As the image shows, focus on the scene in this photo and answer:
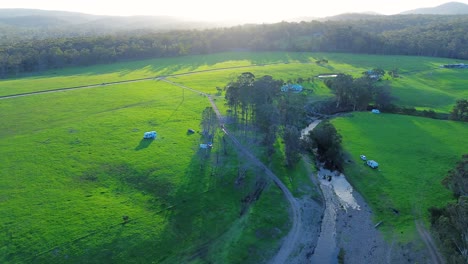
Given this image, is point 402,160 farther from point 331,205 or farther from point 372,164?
point 331,205

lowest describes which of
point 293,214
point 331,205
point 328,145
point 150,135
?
point 331,205

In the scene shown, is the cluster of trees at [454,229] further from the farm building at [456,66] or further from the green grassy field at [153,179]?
the farm building at [456,66]

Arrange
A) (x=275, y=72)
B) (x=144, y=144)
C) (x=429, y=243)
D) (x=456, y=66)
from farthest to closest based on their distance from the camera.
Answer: (x=456, y=66) < (x=275, y=72) < (x=144, y=144) < (x=429, y=243)

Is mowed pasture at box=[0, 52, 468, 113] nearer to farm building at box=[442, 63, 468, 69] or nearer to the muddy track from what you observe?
farm building at box=[442, 63, 468, 69]

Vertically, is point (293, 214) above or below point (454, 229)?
below

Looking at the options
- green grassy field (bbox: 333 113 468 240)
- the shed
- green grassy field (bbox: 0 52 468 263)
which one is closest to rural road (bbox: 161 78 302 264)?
green grassy field (bbox: 0 52 468 263)

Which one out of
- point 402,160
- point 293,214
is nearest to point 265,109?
point 293,214

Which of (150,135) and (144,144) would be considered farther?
(150,135)

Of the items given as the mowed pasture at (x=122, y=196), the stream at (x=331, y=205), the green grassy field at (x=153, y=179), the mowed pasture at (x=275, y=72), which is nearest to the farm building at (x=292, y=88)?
the green grassy field at (x=153, y=179)
